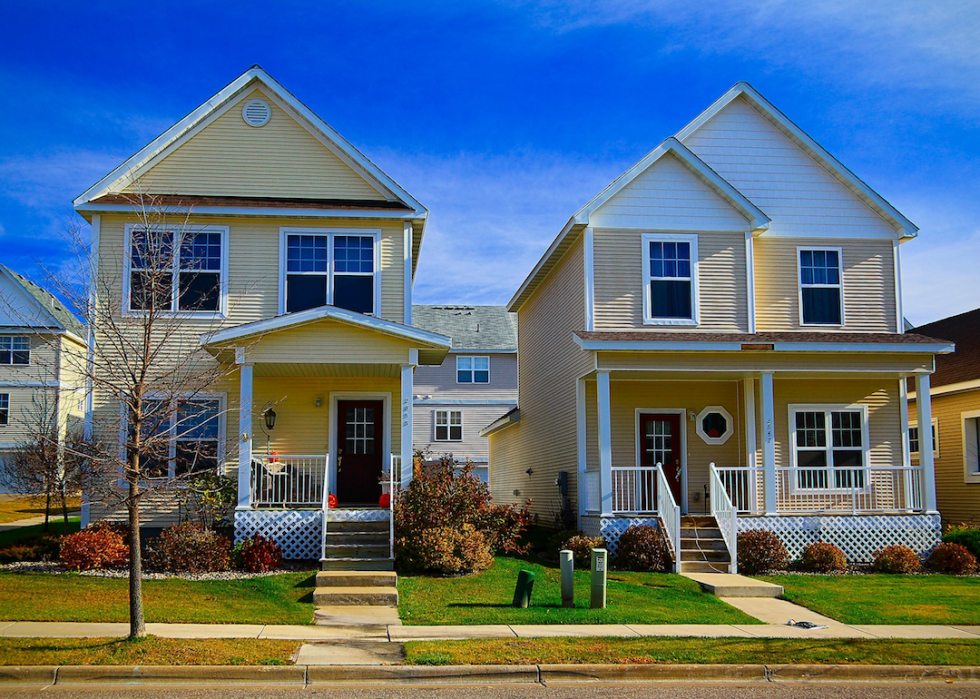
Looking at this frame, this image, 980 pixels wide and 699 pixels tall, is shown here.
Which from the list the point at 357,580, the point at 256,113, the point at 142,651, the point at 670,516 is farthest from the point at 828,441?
the point at 142,651

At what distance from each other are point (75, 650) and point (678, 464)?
1408 cm

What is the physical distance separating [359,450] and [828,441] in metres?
10.7

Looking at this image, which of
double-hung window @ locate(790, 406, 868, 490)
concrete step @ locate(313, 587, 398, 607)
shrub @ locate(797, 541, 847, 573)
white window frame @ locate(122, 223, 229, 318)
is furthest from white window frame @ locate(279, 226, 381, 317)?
shrub @ locate(797, 541, 847, 573)

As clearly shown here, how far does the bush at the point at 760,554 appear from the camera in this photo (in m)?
16.7

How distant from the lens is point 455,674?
30.9ft

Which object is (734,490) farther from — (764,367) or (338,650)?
(338,650)

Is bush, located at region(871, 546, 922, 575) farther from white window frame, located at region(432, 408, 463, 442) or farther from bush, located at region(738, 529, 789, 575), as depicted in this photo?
white window frame, located at region(432, 408, 463, 442)

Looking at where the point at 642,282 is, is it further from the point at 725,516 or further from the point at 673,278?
the point at 725,516

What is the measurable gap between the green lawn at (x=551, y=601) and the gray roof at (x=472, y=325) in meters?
24.7

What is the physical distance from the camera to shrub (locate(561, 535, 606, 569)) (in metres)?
16.5

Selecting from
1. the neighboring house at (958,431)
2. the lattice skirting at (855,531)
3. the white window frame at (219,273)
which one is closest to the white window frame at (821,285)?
the neighboring house at (958,431)

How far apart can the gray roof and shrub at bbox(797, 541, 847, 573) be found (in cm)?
2369

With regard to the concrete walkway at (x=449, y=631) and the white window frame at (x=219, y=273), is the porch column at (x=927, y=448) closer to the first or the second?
the concrete walkway at (x=449, y=631)

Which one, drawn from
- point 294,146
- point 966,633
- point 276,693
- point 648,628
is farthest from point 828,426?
point 276,693
